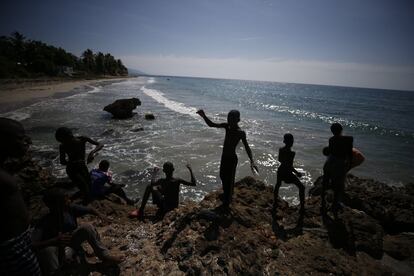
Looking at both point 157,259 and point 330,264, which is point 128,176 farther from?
point 330,264

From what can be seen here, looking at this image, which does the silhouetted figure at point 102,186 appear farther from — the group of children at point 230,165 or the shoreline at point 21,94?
the shoreline at point 21,94

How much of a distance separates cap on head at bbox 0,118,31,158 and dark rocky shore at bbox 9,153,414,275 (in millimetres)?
2053

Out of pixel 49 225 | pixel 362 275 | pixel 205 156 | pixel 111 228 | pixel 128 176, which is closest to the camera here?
pixel 49 225

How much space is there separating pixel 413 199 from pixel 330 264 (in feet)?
14.3

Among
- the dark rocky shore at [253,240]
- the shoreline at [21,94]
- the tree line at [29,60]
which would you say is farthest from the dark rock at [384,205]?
the tree line at [29,60]

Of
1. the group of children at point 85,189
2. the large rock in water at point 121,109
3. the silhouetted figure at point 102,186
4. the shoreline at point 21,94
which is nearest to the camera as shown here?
the group of children at point 85,189

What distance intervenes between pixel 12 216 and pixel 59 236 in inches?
41.7

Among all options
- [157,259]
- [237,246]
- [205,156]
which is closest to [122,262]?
[157,259]

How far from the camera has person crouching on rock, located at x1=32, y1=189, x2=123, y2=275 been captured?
3.05 metres

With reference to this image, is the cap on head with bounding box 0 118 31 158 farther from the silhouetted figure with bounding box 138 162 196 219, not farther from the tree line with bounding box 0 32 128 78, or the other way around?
the tree line with bounding box 0 32 128 78

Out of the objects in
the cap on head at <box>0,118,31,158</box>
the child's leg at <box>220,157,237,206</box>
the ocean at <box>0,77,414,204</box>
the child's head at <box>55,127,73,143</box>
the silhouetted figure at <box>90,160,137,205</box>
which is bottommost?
the ocean at <box>0,77,414,204</box>

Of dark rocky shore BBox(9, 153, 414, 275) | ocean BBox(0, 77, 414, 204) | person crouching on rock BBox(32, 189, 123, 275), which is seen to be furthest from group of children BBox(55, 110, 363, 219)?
ocean BBox(0, 77, 414, 204)

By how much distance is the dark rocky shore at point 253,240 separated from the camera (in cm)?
336

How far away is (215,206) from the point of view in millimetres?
4656
